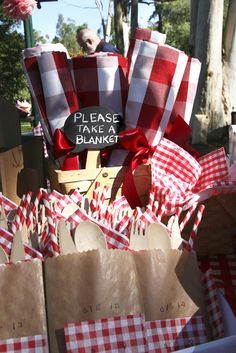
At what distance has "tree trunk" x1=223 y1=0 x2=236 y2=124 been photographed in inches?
264

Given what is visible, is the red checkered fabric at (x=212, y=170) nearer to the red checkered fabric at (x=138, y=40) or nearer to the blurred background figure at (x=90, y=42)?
the red checkered fabric at (x=138, y=40)

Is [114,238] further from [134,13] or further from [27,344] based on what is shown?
[134,13]

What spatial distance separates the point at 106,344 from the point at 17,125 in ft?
3.24

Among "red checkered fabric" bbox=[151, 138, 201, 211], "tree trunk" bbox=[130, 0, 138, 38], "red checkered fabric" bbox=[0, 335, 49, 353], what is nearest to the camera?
"red checkered fabric" bbox=[0, 335, 49, 353]

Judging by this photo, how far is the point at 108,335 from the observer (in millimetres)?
819

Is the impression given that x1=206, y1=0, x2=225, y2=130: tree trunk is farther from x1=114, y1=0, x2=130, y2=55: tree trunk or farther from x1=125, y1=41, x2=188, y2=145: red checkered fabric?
x1=114, y1=0, x2=130, y2=55: tree trunk

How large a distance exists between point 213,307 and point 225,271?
1.52ft

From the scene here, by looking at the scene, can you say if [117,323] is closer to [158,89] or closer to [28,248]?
[28,248]

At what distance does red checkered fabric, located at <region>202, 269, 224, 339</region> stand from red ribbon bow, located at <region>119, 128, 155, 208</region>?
20.7 inches

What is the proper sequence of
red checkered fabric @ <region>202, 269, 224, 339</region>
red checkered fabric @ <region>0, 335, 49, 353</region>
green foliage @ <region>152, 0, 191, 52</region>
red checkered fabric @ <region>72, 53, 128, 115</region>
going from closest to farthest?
red checkered fabric @ <region>0, 335, 49, 353</region>, red checkered fabric @ <region>202, 269, 224, 339</region>, red checkered fabric @ <region>72, 53, 128, 115</region>, green foliage @ <region>152, 0, 191, 52</region>

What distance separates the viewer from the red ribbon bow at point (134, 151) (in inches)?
57.0

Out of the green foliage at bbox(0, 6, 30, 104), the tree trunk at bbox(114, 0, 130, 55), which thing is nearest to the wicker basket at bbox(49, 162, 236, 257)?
the green foliage at bbox(0, 6, 30, 104)

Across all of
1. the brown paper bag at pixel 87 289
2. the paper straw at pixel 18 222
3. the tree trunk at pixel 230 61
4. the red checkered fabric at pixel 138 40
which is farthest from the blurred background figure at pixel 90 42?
the tree trunk at pixel 230 61

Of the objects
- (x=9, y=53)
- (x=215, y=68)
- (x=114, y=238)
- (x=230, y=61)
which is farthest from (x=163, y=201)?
(x=9, y=53)
